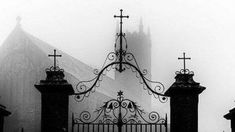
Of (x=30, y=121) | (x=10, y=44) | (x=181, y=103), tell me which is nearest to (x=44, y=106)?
(x=181, y=103)

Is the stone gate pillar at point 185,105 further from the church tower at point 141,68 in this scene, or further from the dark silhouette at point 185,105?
the church tower at point 141,68

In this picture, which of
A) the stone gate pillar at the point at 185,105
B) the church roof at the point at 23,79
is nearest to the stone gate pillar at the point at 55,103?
the stone gate pillar at the point at 185,105

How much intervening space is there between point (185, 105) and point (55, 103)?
3.50 m

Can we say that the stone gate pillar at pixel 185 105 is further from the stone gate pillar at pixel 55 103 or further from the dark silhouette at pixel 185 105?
the stone gate pillar at pixel 55 103

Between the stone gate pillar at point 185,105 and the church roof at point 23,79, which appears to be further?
the church roof at point 23,79

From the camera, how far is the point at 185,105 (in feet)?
41.6

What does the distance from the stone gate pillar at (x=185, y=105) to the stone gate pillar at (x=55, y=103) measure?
2.86m

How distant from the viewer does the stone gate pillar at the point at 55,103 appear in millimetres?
12500

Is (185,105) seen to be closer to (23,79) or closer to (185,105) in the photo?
(185,105)

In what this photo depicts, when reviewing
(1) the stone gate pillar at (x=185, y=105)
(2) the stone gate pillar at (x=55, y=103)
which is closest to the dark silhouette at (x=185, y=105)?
(1) the stone gate pillar at (x=185, y=105)

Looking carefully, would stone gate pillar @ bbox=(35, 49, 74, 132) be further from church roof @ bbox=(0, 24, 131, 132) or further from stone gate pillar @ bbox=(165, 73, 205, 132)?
church roof @ bbox=(0, 24, 131, 132)

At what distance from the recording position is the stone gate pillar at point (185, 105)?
1257 centimetres

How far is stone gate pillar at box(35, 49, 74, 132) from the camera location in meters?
12.5

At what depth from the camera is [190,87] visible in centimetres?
1263
